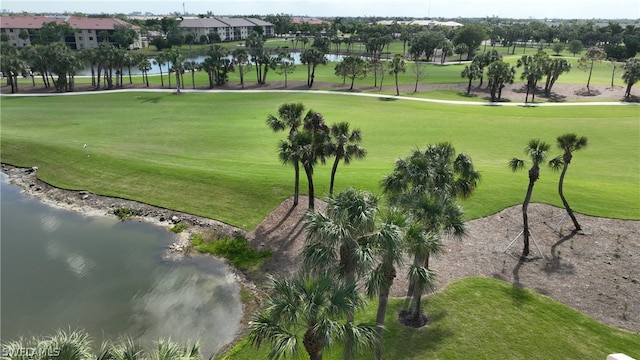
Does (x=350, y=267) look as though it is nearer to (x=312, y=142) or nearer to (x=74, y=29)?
(x=312, y=142)

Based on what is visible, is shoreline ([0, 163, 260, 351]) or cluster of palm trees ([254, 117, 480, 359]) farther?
shoreline ([0, 163, 260, 351])

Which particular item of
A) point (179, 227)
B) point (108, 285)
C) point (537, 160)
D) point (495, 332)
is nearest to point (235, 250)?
point (179, 227)

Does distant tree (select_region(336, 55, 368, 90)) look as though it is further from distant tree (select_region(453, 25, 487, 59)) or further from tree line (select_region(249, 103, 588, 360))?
distant tree (select_region(453, 25, 487, 59))

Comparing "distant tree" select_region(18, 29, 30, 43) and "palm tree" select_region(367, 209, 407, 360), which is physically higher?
"distant tree" select_region(18, 29, 30, 43)

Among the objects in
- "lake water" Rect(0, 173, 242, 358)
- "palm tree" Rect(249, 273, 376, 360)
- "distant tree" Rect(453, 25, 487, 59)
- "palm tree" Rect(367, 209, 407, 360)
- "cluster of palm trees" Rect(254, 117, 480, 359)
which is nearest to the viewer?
"palm tree" Rect(249, 273, 376, 360)

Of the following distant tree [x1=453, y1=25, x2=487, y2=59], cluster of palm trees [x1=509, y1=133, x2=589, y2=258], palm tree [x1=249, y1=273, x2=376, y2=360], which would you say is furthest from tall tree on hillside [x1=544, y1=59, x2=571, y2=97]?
palm tree [x1=249, y1=273, x2=376, y2=360]

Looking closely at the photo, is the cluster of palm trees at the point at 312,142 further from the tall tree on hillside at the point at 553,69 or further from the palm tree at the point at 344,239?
the tall tree on hillside at the point at 553,69

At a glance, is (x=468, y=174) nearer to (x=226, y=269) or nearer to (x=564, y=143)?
(x=564, y=143)

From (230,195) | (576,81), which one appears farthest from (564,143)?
(576,81)
